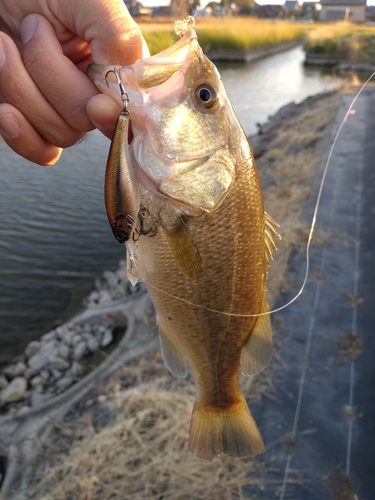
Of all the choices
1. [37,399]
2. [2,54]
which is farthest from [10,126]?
[37,399]

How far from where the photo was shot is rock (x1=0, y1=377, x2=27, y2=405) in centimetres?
495

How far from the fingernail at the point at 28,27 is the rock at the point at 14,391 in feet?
15.0

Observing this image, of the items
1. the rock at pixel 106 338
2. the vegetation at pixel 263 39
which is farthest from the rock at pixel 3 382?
the vegetation at pixel 263 39

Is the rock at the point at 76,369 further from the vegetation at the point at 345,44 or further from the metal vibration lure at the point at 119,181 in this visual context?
the vegetation at the point at 345,44

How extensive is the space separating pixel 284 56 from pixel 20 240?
118ft

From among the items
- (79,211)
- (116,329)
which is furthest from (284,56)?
(116,329)

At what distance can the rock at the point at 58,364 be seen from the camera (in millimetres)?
5363

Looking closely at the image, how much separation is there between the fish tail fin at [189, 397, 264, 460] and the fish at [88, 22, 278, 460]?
0.03 metres

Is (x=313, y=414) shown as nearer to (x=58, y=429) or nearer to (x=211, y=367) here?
(x=211, y=367)

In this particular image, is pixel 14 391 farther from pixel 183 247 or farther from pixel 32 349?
pixel 183 247

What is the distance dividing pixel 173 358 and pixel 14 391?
398cm

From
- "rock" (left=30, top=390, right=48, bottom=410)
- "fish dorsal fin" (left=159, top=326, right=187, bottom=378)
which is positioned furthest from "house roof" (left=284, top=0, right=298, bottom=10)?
"fish dorsal fin" (left=159, top=326, right=187, bottom=378)

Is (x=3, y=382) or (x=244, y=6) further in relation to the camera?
(x=244, y=6)

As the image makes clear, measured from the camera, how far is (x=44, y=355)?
550 cm
